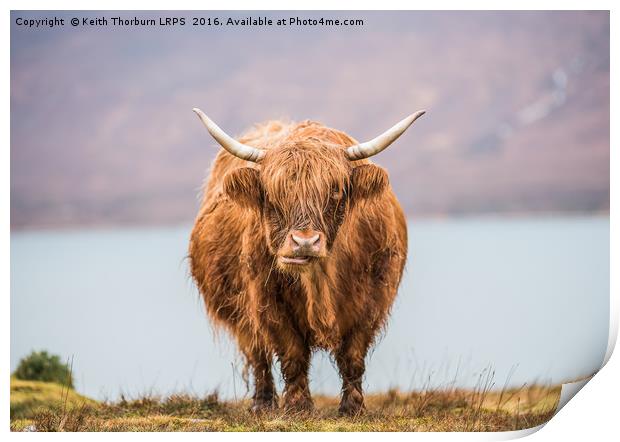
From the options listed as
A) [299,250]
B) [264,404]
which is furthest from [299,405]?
[299,250]

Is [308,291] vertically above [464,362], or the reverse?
A: [308,291]

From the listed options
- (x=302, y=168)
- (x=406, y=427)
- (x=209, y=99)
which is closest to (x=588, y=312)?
(x=406, y=427)

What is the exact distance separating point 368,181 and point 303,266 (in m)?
0.67

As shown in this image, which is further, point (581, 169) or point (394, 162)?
point (394, 162)

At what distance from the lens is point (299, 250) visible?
20.7 feet

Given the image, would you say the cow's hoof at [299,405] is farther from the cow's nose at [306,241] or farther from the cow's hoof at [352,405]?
the cow's nose at [306,241]

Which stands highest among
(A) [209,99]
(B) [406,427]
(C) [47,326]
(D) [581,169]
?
(A) [209,99]

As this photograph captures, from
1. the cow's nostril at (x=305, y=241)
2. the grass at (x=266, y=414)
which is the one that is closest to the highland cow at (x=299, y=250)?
the cow's nostril at (x=305, y=241)

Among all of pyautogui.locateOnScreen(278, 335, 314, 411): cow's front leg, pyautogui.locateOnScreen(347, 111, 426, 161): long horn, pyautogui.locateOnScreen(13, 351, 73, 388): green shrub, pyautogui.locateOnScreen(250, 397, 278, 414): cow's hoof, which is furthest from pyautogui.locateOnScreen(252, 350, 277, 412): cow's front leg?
pyautogui.locateOnScreen(347, 111, 426, 161): long horn

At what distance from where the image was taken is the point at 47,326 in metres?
7.34

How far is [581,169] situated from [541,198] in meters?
0.64

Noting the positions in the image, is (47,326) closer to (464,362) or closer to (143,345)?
(143,345)

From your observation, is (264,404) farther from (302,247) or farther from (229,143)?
(229,143)

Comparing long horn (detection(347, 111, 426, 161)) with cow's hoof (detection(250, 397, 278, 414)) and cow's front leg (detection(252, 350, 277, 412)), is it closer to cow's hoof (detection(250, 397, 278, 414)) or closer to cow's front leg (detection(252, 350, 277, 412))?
cow's front leg (detection(252, 350, 277, 412))
